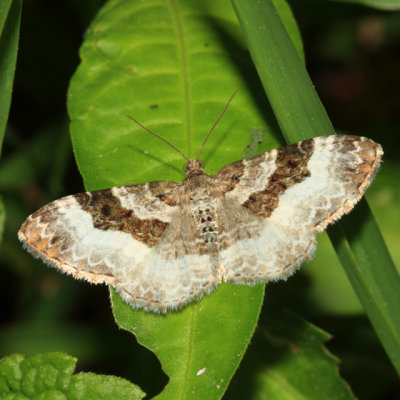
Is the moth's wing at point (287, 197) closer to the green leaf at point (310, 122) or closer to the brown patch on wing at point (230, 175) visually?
the brown patch on wing at point (230, 175)

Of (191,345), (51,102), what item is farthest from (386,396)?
(51,102)

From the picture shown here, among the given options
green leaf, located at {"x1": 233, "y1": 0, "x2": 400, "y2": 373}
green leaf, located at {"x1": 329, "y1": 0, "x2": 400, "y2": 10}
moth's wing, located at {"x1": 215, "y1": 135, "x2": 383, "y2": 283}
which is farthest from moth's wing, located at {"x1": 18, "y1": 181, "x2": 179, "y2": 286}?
green leaf, located at {"x1": 329, "y1": 0, "x2": 400, "y2": 10}

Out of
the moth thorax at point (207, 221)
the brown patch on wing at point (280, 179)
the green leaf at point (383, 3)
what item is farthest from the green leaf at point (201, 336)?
the green leaf at point (383, 3)

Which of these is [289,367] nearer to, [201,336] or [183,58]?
[201,336]

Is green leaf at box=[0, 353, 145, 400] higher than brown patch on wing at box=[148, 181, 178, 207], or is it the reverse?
brown patch on wing at box=[148, 181, 178, 207]

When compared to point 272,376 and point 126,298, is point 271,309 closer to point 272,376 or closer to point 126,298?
point 272,376

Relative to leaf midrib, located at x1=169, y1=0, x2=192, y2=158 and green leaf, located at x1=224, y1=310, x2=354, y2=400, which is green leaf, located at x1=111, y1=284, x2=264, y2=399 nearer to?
leaf midrib, located at x1=169, y1=0, x2=192, y2=158
